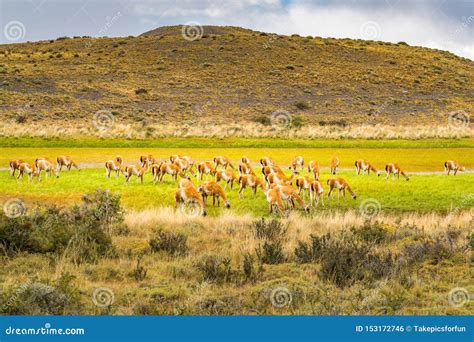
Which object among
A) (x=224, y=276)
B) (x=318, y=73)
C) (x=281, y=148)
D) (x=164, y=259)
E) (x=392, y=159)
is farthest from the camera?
(x=318, y=73)

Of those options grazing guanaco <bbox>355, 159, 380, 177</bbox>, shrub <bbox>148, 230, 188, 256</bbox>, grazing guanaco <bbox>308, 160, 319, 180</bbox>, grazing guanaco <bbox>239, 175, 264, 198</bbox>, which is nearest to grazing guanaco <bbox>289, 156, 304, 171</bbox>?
grazing guanaco <bbox>308, 160, 319, 180</bbox>

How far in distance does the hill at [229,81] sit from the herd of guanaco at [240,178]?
38.0 metres

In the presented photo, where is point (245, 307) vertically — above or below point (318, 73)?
below

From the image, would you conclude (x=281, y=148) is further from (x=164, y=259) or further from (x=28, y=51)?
(x=28, y=51)

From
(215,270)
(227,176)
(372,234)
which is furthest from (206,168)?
(215,270)

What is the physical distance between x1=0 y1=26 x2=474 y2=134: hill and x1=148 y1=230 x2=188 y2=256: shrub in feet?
170

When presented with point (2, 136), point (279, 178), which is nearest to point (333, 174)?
point (279, 178)

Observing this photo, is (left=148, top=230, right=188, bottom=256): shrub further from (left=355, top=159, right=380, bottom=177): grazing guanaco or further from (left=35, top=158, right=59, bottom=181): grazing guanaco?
(left=355, top=159, right=380, bottom=177): grazing guanaco

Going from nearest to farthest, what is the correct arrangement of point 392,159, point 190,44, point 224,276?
1. point 224,276
2. point 392,159
3. point 190,44

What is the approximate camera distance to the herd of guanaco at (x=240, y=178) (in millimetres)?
19141

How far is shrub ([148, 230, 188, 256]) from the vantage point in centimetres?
1310

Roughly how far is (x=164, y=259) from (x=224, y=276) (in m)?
2.21

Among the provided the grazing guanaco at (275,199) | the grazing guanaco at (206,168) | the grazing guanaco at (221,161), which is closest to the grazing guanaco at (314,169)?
the grazing guanaco at (221,161)

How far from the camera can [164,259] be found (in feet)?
41.0
